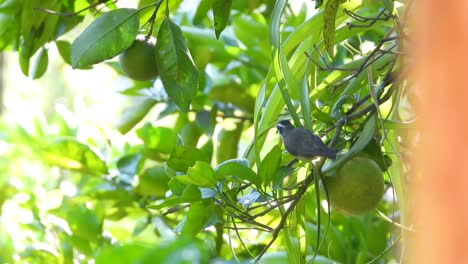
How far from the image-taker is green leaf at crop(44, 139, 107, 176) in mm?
1240

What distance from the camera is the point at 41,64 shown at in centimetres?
103

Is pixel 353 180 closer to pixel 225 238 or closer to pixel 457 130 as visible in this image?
pixel 457 130

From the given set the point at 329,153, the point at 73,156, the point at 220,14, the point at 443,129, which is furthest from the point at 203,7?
the point at 443,129

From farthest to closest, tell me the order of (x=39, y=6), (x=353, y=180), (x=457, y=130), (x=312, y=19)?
(x=39, y=6) < (x=312, y=19) < (x=353, y=180) < (x=457, y=130)

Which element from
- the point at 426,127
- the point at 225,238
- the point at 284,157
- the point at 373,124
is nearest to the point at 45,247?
the point at 225,238

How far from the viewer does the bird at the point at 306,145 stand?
664mm

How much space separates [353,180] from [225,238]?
0.55 metres

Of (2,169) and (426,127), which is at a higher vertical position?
(426,127)

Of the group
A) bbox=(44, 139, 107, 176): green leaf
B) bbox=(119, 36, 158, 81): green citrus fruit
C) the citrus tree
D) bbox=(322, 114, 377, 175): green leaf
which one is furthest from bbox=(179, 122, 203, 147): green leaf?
bbox=(322, 114, 377, 175): green leaf

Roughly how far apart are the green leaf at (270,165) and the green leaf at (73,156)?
1.79ft

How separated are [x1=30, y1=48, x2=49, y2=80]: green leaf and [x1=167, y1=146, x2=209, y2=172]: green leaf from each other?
294 mm

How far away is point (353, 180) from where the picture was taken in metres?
0.69

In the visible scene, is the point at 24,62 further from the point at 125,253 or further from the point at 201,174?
the point at 125,253

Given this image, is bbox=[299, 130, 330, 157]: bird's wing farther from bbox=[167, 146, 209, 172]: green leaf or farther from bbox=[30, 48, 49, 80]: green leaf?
bbox=[30, 48, 49, 80]: green leaf
